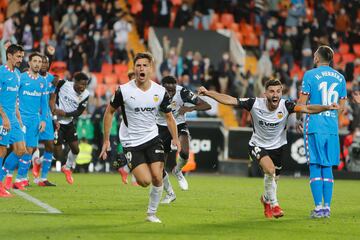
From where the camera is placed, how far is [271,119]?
1343 centimetres

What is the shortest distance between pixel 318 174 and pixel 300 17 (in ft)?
78.6

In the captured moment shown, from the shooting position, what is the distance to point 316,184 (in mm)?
13227

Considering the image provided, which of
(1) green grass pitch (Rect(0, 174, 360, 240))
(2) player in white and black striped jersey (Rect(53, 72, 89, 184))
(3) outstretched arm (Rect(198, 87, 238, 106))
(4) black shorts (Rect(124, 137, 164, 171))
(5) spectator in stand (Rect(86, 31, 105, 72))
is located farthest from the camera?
(5) spectator in stand (Rect(86, 31, 105, 72))

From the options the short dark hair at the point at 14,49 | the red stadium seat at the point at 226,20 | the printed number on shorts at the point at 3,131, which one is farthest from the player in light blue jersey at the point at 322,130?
the red stadium seat at the point at 226,20

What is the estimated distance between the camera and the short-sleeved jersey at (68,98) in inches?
774

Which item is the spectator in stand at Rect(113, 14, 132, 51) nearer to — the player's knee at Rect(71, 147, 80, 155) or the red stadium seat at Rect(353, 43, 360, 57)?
the red stadium seat at Rect(353, 43, 360, 57)

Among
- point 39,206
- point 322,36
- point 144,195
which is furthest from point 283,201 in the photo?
point 322,36

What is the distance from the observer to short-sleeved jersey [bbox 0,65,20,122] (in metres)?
15.6

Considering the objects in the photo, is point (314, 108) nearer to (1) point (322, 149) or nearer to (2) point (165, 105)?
(1) point (322, 149)

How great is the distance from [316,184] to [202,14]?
76.5 ft

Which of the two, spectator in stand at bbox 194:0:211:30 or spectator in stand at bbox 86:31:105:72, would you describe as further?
spectator in stand at bbox 194:0:211:30

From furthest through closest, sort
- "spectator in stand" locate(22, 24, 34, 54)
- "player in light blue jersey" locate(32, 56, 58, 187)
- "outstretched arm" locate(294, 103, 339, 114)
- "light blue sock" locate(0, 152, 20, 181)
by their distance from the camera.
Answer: "spectator in stand" locate(22, 24, 34, 54)
"player in light blue jersey" locate(32, 56, 58, 187)
"light blue sock" locate(0, 152, 20, 181)
"outstretched arm" locate(294, 103, 339, 114)

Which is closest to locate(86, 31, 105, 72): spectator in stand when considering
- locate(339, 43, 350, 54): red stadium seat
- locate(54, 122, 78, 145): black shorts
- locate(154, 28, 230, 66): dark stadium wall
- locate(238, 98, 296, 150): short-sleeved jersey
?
locate(154, 28, 230, 66): dark stadium wall

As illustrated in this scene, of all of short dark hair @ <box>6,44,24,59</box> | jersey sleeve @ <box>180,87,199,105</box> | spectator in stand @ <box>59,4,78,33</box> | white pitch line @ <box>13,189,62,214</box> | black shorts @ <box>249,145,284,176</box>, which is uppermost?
spectator in stand @ <box>59,4,78,33</box>
